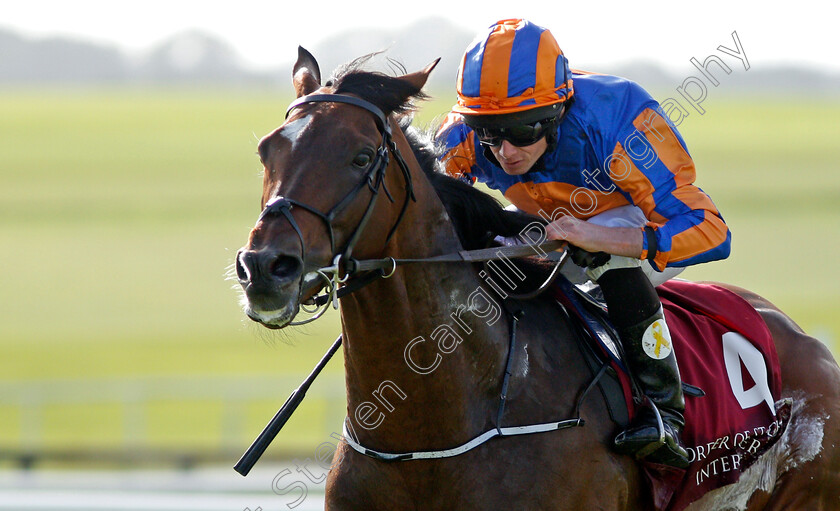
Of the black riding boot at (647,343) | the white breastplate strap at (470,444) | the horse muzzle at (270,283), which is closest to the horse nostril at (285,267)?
the horse muzzle at (270,283)

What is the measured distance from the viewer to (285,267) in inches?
111

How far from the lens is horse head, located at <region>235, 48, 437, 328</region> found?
2.80 m

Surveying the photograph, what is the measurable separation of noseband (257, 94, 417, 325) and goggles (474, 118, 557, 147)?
54 cm

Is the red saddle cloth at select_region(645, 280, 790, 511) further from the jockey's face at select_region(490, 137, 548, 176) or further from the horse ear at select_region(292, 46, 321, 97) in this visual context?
the horse ear at select_region(292, 46, 321, 97)

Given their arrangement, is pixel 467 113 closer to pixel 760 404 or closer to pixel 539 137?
pixel 539 137

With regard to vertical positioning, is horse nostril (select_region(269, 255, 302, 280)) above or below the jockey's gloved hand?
above

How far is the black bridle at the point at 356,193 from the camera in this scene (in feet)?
9.45

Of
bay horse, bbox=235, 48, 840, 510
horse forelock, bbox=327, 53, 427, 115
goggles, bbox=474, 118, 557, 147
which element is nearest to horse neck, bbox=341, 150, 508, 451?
bay horse, bbox=235, 48, 840, 510

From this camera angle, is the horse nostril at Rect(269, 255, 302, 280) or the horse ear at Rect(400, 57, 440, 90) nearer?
the horse nostril at Rect(269, 255, 302, 280)

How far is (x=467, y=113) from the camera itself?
3.64m

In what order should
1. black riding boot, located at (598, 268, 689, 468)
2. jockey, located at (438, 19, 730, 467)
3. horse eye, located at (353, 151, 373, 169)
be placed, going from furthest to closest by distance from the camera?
1. black riding boot, located at (598, 268, 689, 468)
2. jockey, located at (438, 19, 730, 467)
3. horse eye, located at (353, 151, 373, 169)

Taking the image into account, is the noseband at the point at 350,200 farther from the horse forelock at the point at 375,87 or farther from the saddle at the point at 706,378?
the saddle at the point at 706,378

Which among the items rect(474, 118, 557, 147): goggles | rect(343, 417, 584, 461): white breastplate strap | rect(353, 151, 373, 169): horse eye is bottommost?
rect(343, 417, 584, 461): white breastplate strap

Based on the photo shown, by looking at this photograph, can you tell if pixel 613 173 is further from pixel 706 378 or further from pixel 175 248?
pixel 175 248
